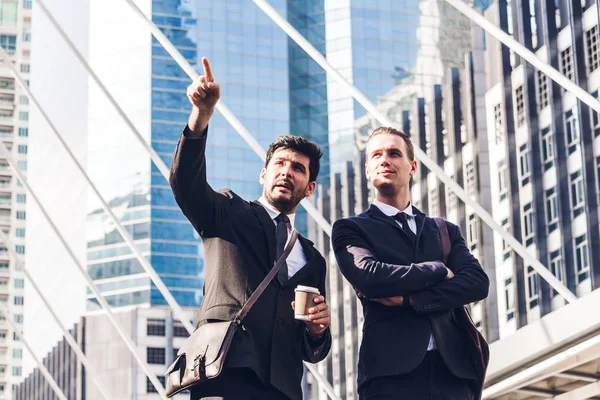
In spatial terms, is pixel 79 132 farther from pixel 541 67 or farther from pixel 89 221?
pixel 541 67

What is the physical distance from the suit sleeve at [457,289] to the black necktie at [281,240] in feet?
1.43

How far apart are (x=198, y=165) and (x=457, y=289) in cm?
97

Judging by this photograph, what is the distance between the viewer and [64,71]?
104625mm

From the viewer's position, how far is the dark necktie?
4762 millimetres

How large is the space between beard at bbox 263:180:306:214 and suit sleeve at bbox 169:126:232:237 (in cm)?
18

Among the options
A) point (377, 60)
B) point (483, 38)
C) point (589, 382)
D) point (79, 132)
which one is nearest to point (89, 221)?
point (79, 132)

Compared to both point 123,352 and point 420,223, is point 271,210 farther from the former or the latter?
point 123,352

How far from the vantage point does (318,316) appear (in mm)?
4367

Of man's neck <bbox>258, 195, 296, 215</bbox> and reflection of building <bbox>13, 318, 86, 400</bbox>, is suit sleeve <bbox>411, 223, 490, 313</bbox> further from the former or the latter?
reflection of building <bbox>13, 318, 86, 400</bbox>

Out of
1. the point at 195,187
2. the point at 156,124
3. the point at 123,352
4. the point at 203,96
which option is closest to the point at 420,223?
the point at 195,187

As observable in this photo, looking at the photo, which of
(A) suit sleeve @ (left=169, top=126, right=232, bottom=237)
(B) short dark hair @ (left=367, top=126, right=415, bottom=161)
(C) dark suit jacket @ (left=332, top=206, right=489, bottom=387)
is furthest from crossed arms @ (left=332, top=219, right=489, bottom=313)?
(A) suit sleeve @ (left=169, top=126, right=232, bottom=237)

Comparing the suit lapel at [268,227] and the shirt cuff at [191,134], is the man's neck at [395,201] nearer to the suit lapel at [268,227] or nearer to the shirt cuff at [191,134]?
the suit lapel at [268,227]

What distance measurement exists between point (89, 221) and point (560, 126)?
5426 cm

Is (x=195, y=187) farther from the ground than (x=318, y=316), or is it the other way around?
(x=195, y=187)
